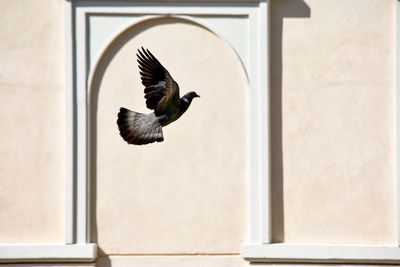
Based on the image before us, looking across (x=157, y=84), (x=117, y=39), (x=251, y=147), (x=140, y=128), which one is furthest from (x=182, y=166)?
(x=157, y=84)

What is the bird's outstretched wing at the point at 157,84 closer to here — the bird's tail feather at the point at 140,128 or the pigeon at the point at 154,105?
the pigeon at the point at 154,105

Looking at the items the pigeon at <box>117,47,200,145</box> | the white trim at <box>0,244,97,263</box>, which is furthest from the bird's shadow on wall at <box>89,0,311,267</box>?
the pigeon at <box>117,47,200,145</box>

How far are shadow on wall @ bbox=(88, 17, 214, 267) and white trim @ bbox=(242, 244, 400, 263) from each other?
4.12 ft

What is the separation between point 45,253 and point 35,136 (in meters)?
0.98

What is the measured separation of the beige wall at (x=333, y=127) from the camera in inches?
433

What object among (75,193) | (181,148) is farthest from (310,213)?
(75,193)

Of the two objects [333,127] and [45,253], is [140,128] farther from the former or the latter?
[333,127]

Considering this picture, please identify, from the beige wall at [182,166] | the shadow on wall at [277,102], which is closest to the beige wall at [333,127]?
the shadow on wall at [277,102]

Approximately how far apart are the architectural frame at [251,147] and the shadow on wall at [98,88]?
53 millimetres

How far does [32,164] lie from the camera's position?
11.0 metres

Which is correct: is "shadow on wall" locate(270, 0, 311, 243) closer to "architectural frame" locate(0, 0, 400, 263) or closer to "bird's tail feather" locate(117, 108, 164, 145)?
"architectural frame" locate(0, 0, 400, 263)

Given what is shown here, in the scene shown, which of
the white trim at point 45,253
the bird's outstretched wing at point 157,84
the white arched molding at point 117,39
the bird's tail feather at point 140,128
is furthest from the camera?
the white arched molding at point 117,39

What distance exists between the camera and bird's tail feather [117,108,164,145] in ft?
27.2

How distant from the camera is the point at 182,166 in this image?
36.1 feet
